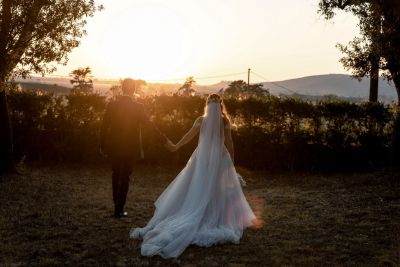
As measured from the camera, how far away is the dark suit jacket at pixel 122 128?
9242 millimetres

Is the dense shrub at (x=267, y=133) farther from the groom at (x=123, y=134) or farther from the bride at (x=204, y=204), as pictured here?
the bride at (x=204, y=204)

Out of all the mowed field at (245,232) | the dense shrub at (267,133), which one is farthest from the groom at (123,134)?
the dense shrub at (267,133)

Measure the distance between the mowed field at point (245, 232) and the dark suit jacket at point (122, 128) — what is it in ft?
4.12

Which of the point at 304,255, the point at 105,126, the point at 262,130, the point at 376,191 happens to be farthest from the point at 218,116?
the point at 262,130

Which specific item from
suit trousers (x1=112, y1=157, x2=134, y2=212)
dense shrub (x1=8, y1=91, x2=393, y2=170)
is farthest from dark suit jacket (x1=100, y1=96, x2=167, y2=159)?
dense shrub (x1=8, y1=91, x2=393, y2=170)

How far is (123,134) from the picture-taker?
9.28 metres

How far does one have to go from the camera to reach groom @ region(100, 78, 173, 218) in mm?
9242

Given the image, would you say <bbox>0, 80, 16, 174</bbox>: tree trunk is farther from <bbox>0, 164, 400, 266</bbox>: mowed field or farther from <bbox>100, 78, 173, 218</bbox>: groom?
<bbox>100, 78, 173, 218</bbox>: groom

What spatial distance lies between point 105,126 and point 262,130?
25.5 ft

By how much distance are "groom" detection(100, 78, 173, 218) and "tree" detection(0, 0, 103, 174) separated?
13.1ft

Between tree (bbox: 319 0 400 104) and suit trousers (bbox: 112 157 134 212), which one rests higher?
tree (bbox: 319 0 400 104)

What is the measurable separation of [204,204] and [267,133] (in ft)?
28.0

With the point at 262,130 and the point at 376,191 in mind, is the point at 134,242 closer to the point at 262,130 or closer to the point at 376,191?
the point at 376,191

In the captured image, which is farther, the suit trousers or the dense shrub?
the dense shrub
